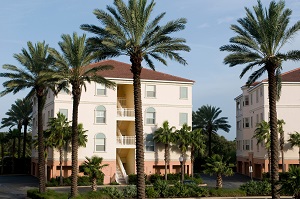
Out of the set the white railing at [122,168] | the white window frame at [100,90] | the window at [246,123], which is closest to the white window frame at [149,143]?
the white railing at [122,168]

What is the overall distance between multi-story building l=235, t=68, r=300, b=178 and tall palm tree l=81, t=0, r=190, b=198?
29233 millimetres

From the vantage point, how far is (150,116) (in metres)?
54.0

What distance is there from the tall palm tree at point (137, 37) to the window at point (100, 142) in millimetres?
24101

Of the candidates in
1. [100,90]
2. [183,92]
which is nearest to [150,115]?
[183,92]

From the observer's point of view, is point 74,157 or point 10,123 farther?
point 10,123

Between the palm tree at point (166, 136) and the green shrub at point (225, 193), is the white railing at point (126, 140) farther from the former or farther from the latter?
the green shrub at point (225, 193)

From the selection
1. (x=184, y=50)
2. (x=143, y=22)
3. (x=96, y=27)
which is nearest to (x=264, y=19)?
(x=184, y=50)

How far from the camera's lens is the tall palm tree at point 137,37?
27266 mm

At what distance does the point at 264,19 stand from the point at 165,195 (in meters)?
16.8

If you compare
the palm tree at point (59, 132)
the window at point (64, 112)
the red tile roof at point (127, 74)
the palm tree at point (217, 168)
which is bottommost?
the palm tree at point (217, 168)

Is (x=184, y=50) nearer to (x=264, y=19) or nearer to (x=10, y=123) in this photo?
(x=264, y=19)

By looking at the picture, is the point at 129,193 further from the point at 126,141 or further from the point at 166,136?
the point at 126,141

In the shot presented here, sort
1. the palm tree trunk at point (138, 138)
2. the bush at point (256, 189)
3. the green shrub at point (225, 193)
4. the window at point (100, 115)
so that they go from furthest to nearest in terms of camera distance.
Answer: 1. the window at point (100, 115)
2. the bush at point (256, 189)
3. the green shrub at point (225, 193)
4. the palm tree trunk at point (138, 138)

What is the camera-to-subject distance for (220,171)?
127ft
